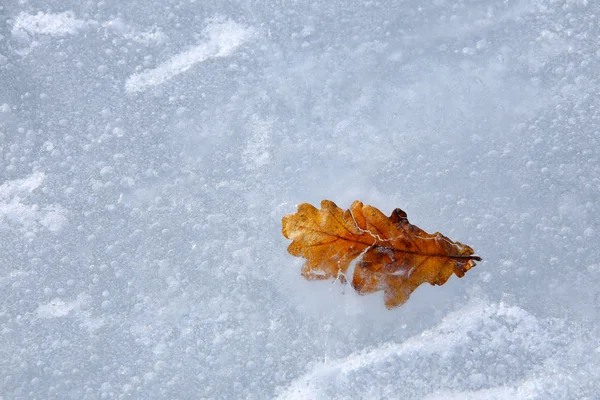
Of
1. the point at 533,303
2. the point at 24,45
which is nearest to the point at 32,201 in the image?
the point at 24,45

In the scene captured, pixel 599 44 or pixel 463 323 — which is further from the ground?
pixel 599 44

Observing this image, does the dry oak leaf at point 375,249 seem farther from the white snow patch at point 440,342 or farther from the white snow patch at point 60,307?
the white snow patch at point 60,307

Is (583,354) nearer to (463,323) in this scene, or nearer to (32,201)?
(463,323)

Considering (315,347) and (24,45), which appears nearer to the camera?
(315,347)

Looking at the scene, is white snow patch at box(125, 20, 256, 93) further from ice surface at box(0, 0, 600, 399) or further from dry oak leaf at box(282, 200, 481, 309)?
dry oak leaf at box(282, 200, 481, 309)

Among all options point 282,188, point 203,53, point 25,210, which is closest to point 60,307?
point 25,210

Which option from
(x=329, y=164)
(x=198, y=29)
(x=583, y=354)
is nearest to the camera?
(x=583, y=354)
